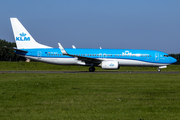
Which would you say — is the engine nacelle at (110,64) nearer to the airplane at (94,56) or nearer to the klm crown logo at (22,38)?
the airplane at (94,56)

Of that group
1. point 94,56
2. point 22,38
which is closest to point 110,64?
point 94,56

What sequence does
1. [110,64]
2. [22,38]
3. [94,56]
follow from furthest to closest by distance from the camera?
[22,38], [94,56], [110,64]

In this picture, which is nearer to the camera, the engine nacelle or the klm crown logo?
the engine nacelle

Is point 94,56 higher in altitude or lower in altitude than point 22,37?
lower

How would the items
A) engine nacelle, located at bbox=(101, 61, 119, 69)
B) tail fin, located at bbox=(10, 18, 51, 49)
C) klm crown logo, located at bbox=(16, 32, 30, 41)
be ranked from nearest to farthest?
engine nacelle, located at bbox=(101, 61, 119, 69) < tail fin, located at bbox=(10, 18, 51, 49) < klm crown logo, located at bbox=(16, 32, 30, 41)

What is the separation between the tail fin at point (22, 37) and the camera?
38.1 metres

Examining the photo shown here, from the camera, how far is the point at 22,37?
126 ft

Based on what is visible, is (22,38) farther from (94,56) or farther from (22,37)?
(94,56)

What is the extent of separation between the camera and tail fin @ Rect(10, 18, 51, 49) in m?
38.1

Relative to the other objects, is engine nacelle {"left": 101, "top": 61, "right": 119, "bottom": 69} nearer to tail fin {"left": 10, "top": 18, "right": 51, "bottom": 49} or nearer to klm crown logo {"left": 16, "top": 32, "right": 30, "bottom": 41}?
tail fin {"left": 10, "top": 18, "right": 51, "bottom": 49}

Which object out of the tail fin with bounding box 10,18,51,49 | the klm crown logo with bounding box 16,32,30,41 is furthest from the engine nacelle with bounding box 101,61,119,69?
the klm crown logo with bounding box 16,32,30,41

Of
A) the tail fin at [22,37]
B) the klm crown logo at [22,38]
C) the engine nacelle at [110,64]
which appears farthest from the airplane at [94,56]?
the engine nacelle at [110,64]

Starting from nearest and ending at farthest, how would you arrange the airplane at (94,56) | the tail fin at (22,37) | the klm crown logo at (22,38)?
the airplane at (94,56), the tail fin at (22,37), the klm crown logo at (22,38)

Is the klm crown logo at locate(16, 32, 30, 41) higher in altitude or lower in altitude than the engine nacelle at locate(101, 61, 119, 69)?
higher
